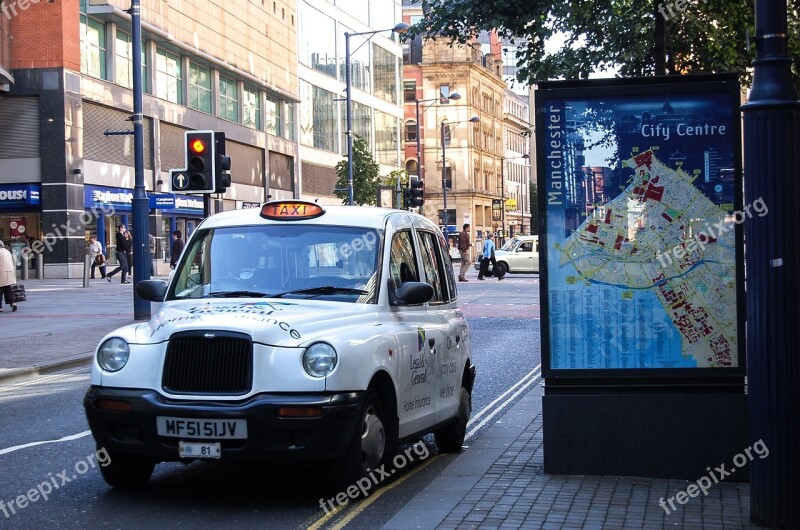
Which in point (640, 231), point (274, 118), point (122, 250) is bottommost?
point (640, 231)

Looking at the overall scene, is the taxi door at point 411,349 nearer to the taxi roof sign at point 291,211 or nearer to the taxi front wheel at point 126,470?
the taxi roof sign at point 291,211

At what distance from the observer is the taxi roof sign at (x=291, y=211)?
804 cm

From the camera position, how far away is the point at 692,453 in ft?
23.4

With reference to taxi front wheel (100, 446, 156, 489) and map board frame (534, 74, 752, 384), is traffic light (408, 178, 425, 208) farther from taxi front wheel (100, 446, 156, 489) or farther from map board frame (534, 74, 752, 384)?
taxi front wheel (100, 446, 156, 489)

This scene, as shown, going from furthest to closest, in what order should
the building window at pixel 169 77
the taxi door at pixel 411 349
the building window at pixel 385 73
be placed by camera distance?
the building window at pixel 385 73 < the building window at pixel 169 77 < the taxi door at pixel 411 349

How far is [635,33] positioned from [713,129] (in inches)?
347

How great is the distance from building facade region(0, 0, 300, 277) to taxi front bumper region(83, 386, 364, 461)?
3680 centimetres

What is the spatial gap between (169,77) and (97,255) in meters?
9.48

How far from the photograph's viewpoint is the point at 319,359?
6672mm

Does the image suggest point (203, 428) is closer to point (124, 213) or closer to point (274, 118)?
point (124, 213)

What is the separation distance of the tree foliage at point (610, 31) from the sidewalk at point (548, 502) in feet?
21.4
